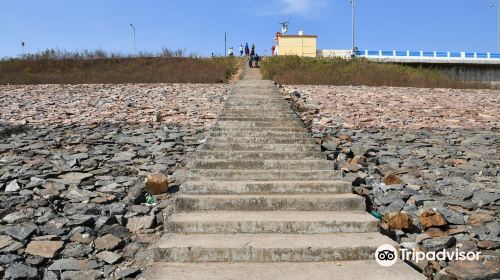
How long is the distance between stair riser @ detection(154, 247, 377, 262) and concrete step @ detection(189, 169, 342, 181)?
1690 mm

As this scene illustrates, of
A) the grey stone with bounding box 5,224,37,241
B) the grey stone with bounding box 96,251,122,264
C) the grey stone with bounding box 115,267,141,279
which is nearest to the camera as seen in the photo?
the grey stone with bounding box 115,267,141,279

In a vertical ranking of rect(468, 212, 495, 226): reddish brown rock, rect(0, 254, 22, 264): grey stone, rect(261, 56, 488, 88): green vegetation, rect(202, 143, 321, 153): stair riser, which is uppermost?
rect(261, 56, 488, 88): green vegetation

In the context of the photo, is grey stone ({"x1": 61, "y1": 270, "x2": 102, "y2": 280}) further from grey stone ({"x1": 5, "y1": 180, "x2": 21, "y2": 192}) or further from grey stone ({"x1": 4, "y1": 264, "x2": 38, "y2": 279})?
grey stone ({"x1": 5, "y1": 180, "x2": 21, "y2": 192})

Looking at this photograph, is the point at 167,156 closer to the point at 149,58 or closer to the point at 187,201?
the point at 187,201

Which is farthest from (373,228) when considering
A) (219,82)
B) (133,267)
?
(219,82)

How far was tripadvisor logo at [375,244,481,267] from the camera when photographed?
143 inches

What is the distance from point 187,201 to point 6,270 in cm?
182

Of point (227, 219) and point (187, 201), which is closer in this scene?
point (227, 219)

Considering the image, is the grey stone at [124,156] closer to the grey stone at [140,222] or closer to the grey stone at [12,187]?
the grey stone at [12,187]

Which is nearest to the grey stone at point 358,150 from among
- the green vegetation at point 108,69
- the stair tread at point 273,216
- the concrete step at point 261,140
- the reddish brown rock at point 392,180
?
the concrete step at point 261,140

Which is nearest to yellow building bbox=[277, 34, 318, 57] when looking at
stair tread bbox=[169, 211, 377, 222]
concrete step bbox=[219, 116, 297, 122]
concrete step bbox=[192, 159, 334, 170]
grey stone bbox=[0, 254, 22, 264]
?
concrete step bbox=[219, 116, 297, 122]

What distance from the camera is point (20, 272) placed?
11.2 ft

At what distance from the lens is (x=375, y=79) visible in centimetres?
1644

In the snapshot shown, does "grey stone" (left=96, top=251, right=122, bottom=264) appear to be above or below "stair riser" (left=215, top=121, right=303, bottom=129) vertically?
below
